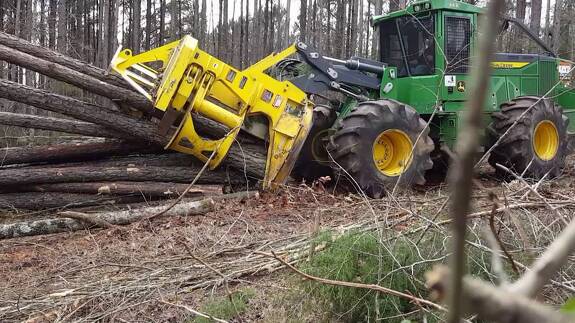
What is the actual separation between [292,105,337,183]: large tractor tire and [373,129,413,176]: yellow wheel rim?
0.92 meters

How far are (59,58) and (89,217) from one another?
2.62 metres

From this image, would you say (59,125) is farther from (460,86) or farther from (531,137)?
(531,137)

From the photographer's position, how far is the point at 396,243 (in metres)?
3.75

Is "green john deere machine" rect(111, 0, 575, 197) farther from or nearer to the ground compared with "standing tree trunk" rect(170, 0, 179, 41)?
nearer to the ground

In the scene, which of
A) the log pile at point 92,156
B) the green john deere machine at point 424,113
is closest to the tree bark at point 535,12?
the green john deere machine at point 424,113

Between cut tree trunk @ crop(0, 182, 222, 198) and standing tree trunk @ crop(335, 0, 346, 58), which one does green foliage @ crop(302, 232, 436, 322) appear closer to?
cut tree trunk @ crop(0, 182, 222, 198)

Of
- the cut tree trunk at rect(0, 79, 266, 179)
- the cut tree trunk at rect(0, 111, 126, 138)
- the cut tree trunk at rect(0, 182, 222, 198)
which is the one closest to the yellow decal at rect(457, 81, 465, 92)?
the cut tree trunk at rect(0, 79, 266, 179)

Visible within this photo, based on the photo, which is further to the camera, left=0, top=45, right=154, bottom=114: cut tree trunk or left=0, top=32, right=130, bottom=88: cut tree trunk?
Result: left=0, top=32, right=130, bottom=88: cut tree trunk

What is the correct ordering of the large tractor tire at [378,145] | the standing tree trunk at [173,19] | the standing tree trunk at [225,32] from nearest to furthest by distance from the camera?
the large tractor tire at [378,145] → the standing tree trunk at [225,32] → the standing tree trunk at [173,19]

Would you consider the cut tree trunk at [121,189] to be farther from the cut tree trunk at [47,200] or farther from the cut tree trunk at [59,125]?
the cut tree trunk at [59,125]

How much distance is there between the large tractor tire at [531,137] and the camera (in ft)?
28.8

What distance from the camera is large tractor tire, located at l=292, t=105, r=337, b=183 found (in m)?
8.77

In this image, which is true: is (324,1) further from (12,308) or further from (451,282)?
(451,282)

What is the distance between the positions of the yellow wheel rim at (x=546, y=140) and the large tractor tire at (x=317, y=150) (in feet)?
11.6
